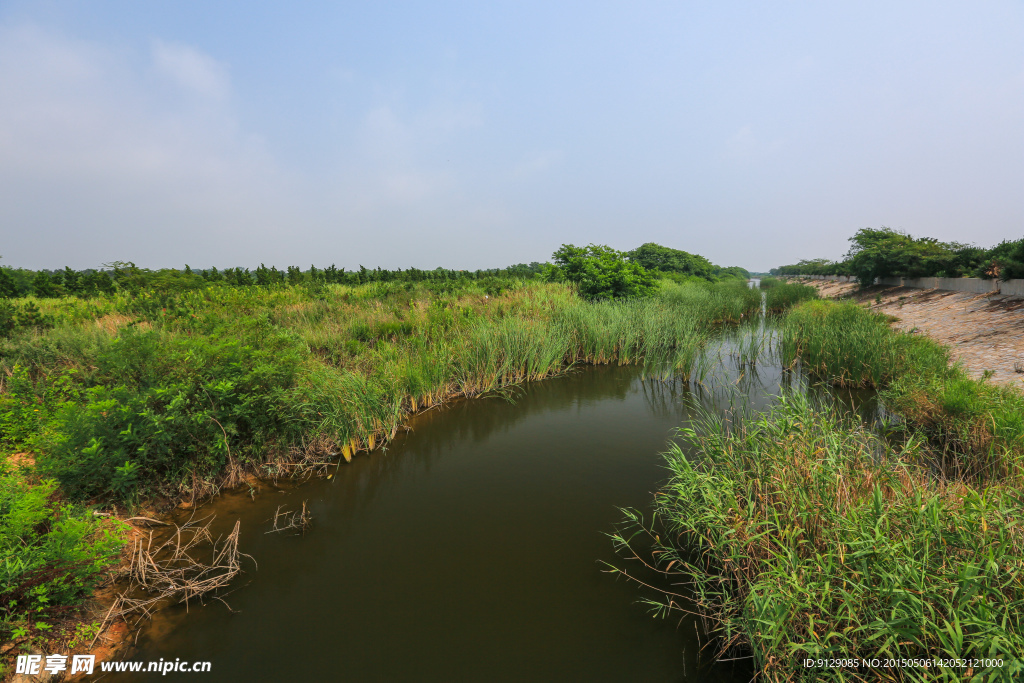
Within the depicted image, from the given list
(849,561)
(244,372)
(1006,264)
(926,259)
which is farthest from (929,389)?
(926,259)

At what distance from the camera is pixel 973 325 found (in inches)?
471

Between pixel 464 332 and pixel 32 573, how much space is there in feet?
22.2

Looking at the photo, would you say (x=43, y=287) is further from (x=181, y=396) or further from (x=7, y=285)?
(x=181, y=396)

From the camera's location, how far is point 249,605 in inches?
119

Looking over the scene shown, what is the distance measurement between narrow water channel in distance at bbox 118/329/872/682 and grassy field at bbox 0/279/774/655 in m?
0.60

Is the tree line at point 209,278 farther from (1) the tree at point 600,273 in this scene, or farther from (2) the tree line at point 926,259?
(2) the tree line at point 926,259

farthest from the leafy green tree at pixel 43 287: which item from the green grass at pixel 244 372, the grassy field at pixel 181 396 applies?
the green grass at pixel 244 372

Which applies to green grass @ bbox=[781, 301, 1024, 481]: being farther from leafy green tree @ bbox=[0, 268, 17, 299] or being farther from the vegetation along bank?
leafy green tree @ bbox=[0, 268, 17, 299]

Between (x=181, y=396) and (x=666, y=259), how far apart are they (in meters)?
40.2

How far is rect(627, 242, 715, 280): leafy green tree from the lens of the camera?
37.8 meters

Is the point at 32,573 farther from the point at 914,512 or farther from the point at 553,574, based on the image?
the point at 914,512

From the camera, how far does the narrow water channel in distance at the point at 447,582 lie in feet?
8.52

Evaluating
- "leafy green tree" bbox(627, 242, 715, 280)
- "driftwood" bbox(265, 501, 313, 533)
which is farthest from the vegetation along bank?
"leafy green tree" bbox(627, 242, 715, 280)

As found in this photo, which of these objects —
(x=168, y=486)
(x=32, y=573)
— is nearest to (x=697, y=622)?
(x=32, y=573)
